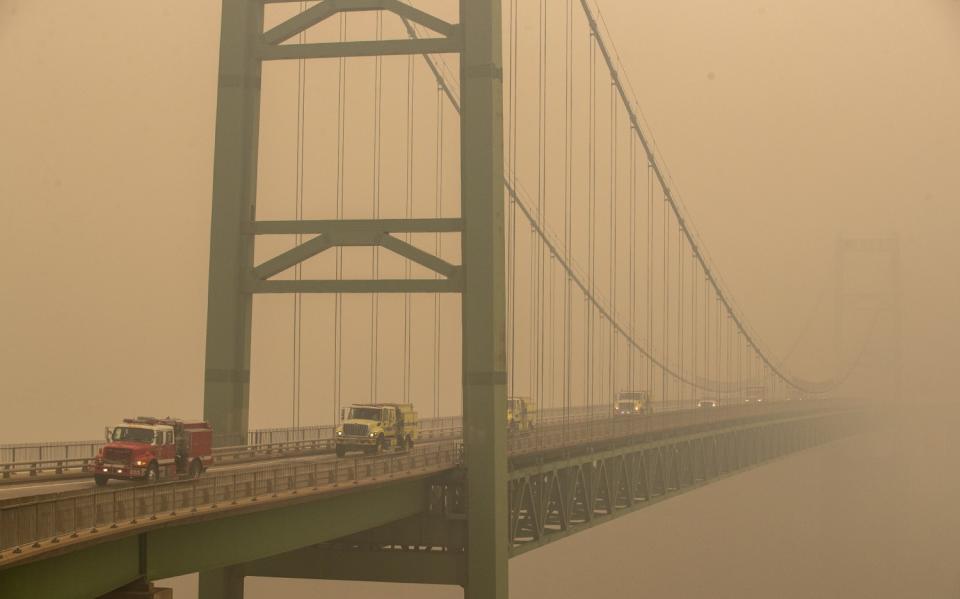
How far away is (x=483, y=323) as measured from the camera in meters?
30.6

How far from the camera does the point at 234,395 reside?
31000mm

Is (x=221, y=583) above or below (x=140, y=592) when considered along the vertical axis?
below

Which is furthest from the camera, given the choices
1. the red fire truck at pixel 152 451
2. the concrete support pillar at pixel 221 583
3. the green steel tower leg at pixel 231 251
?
the green steel tower leg at pixel 231 251

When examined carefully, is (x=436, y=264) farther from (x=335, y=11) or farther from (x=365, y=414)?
(x=335, y=11)

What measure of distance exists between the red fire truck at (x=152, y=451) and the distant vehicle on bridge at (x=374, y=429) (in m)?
7.65

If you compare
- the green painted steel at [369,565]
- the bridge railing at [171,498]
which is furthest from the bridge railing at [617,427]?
the bridge railing at [171,498]

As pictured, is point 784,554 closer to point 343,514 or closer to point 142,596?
point 343,514

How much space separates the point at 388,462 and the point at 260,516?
602 centimetres

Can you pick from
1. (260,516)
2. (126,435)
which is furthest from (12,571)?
(126,435)

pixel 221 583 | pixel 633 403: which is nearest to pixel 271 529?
pixel 221 583

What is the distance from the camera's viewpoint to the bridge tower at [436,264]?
30703 mm

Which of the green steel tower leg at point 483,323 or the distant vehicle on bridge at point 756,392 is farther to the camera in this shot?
the distant vehicle on bridge at point 756,392

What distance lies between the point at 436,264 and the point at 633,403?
4073 cm

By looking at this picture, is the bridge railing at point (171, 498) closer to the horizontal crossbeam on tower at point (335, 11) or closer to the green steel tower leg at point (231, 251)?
the green steel tower leg at point (231, 251)
